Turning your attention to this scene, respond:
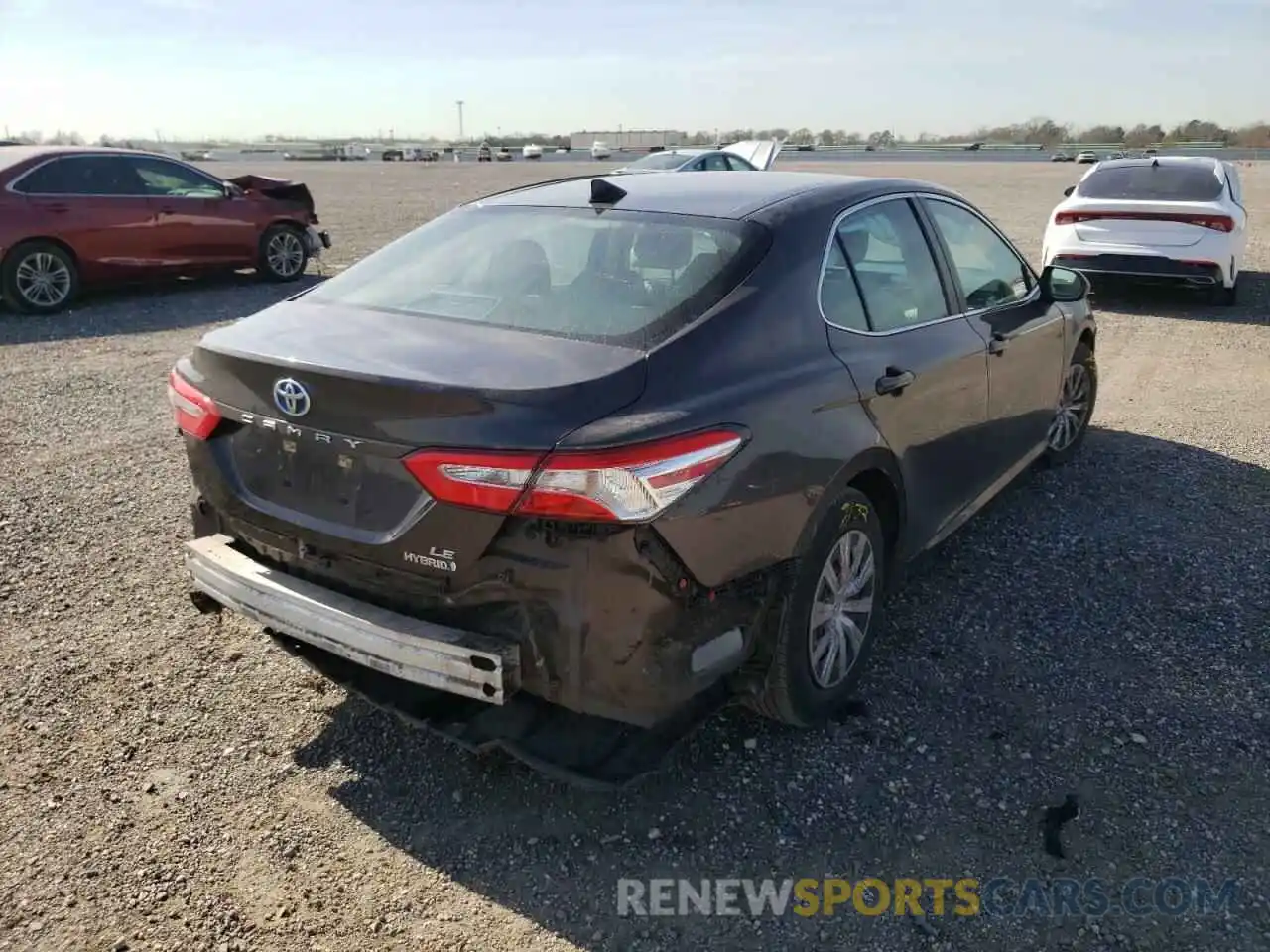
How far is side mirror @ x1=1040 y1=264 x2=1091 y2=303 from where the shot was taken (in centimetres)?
499

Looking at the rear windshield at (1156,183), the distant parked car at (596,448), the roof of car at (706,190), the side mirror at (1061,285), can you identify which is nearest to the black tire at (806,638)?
the distant parked car at (596,448)

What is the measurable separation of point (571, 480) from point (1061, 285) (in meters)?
3.71

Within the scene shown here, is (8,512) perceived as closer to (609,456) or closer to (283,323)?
(283,323)

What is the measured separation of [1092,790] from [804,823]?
0.90m

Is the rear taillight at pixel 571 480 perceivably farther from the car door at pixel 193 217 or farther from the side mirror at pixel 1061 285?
the car door at pixel 193 217

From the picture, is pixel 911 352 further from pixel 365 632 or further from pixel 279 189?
pixel 279 189

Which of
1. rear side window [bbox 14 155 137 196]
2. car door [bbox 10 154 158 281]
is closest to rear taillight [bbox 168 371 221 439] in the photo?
car door [bbox 10 154 158 281]

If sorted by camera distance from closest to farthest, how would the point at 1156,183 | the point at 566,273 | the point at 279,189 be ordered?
the point at 566,273 < the point at 1156,183 < the point at 279,189

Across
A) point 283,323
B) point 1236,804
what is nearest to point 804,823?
point 1236,804

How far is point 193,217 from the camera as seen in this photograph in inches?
450

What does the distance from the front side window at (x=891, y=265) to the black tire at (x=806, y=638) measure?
646 mm

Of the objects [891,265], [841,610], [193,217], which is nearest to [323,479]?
[841,610]

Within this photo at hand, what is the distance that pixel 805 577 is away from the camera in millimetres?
2959

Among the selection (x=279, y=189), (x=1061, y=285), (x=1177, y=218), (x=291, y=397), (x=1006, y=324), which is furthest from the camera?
(x=279, y=189)
